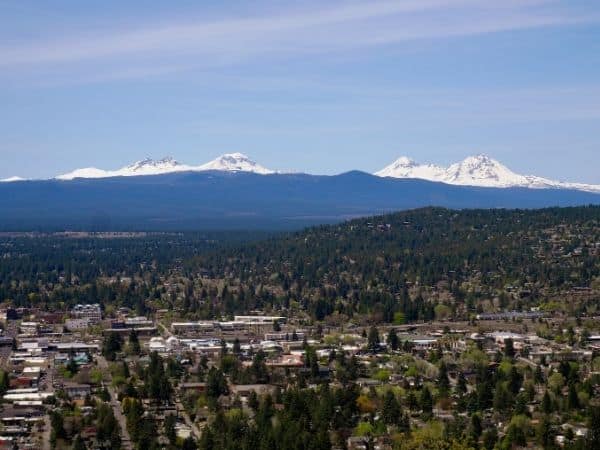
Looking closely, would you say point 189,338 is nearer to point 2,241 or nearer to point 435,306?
point 435,306

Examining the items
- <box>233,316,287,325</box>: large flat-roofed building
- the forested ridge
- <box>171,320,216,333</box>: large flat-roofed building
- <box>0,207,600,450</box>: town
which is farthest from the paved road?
the forested ridge

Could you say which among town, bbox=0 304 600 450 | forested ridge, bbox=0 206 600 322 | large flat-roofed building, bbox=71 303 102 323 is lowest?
town, bbox=0 304 600 450

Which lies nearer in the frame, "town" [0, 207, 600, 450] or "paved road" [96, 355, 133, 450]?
"paved road" [96, 355, 133, 450]

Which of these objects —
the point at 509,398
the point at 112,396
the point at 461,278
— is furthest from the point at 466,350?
the point at 461,278

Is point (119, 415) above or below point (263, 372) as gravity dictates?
below

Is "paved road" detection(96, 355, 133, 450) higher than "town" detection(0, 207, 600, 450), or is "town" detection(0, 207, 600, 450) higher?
"town" detection(0, 207, 600, 450)

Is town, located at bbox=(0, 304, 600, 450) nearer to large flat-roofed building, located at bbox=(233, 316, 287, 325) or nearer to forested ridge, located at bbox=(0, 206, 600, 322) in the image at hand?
large flat-roofed building, located at bbox=(233, 316, 287, 325)

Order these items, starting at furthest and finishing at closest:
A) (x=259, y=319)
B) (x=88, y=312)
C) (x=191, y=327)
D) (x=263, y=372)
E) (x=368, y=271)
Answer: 1. (x=368, y=271)
2. (x=88, y=312)
3. (x=259, y=319)
4. (x=191, y=327)
5. (x=263, y=372)

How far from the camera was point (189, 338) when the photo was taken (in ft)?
271

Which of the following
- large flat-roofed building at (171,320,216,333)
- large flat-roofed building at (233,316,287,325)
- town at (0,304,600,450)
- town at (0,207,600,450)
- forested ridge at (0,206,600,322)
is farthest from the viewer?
forested ridge at (0,206,600,322)

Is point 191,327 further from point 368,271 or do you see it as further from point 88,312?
point 368,271

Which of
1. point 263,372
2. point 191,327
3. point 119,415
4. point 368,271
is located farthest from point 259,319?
point 119,415

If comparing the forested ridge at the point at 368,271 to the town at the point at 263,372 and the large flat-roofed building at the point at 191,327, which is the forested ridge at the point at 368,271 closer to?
the large flat-roofed building at the point at 191,327

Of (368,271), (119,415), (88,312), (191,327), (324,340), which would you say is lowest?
(119,415)
